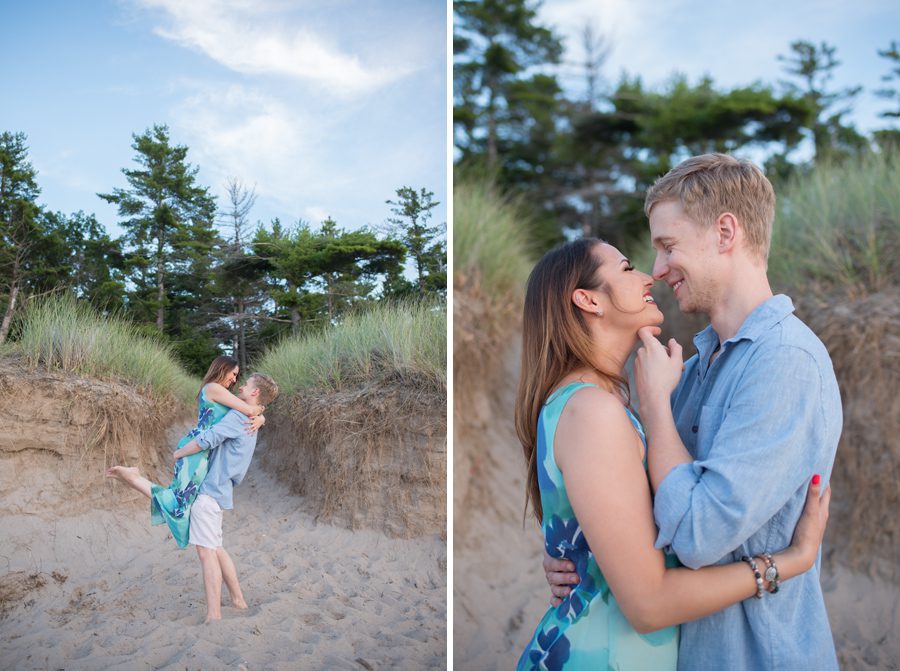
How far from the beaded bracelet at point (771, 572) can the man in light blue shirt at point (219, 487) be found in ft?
6.55

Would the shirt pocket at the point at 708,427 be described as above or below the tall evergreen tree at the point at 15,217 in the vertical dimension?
below

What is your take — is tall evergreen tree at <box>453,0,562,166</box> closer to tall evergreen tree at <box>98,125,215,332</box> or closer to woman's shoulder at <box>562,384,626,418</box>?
tall evergreen tree at <box>98,125,215,332</box>

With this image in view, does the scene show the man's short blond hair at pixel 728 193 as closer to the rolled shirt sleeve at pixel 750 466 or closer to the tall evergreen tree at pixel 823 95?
the rolled shirt sleeve at pixel 750 466

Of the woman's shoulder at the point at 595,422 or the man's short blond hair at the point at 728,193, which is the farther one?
the man's short blond hair at the point at 728,193

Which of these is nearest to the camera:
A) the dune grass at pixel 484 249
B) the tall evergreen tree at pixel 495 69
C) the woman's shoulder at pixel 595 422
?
the woman's shoulder at pixel 595 422

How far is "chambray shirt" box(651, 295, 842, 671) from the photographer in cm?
127

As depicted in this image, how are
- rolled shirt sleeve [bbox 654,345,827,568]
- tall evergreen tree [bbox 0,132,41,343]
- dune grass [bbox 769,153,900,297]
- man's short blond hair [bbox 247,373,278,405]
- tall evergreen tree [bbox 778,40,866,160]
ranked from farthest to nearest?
tall evergreen tree [bbox 778,40,866,160] → dune grass [bbox 769,153,900,297] → man's short blond hair [bbox 247,373,278,405] → tall evergreen tree [bbox 0,132,41,343] → rolled shirt sleeve [bbox 654,345,827,568]

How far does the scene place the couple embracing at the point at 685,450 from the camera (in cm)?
130

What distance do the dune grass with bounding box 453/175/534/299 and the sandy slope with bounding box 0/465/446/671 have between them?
5.60ft

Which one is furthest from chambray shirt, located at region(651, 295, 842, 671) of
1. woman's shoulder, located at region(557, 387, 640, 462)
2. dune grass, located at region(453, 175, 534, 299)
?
dune grass, located at region(453, 175, 534, 299)

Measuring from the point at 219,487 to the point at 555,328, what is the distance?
1.75 meters

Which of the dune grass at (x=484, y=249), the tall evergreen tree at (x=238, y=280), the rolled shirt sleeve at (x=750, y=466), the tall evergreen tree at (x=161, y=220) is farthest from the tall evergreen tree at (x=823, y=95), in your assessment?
the rolled shirt sleeve at (x=750, y=466)

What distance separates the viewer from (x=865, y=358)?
157 inches

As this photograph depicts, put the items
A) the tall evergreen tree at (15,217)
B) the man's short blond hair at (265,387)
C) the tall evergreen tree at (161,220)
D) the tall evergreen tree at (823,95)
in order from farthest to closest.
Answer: the tall evergreen tree at (823,95) < the man's short blond hair at (265,387) < the tall evergreen tree at (161,220) < the tall evergreen tree at (15,217)
